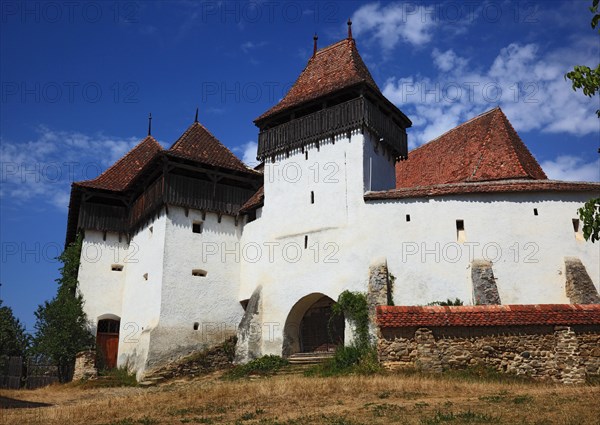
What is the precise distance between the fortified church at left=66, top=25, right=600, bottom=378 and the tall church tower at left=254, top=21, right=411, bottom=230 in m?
0.07

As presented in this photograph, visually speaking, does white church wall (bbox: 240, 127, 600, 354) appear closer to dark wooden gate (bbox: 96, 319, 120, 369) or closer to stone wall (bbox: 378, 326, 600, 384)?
stone wall (bbox: 378, 326, 600, 384)

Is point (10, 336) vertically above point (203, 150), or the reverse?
point (203, 150)

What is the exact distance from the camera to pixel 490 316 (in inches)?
545

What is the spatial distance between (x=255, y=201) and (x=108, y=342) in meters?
9.26

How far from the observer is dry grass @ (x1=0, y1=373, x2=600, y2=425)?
30.9ft

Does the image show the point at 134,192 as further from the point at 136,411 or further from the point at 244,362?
the point at 136,411

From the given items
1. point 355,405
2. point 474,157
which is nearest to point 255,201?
point 474,157

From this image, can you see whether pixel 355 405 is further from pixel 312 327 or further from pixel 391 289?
pixel 312 327

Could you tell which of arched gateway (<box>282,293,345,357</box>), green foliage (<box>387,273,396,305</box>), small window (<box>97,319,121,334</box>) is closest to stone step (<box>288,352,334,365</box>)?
arched gateway (<box>282,293,345,357</box>)

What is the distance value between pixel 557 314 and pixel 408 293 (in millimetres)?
4884

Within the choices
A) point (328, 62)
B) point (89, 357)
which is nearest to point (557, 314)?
point (328, 62)

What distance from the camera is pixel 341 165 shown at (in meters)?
20.1

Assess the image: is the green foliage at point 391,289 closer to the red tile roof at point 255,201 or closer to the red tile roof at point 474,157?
the red tile roof at point 474,157

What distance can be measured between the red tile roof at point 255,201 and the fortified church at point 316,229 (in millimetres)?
75
